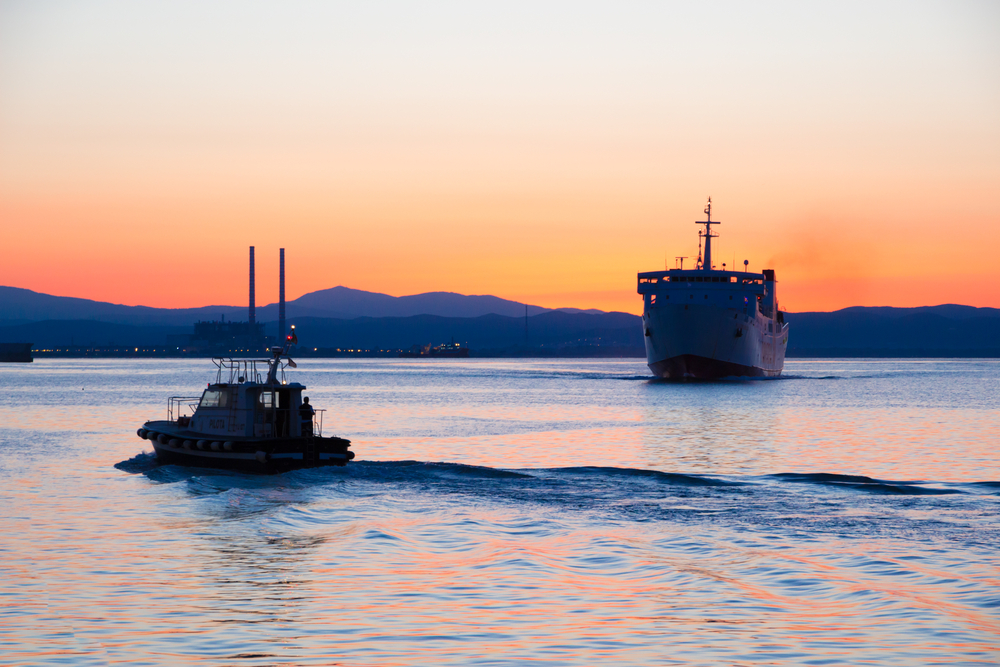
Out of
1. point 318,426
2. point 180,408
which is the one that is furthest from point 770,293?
point 180,408

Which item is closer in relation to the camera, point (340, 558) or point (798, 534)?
point (340, 558)

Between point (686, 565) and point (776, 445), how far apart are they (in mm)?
32434

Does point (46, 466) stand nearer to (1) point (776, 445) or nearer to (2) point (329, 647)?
(2) point (329, 647)

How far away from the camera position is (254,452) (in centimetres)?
3438

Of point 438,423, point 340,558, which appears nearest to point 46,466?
point 340,558

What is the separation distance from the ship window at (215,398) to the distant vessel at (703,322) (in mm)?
77085

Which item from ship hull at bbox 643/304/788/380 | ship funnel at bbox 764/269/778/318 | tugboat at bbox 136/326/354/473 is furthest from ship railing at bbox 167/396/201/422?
ship funnel at bbox 764/269/778/318

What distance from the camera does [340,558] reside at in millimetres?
21312

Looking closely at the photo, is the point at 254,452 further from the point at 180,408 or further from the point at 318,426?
the point at 318,426

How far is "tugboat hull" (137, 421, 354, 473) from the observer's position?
1355 inches

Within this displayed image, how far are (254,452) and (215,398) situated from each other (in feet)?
11.2

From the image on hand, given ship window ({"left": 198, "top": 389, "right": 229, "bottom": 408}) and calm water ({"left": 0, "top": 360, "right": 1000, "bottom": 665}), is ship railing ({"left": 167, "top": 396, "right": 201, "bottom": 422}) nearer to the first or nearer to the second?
ship window ({"left": 198, "top": 389, "right": 229, "bottom": 408})

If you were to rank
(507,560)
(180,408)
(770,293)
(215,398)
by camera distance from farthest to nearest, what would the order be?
(770,293), (180,408), (215,398), (507,560)

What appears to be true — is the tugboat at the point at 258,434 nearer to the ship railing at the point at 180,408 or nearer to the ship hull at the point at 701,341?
the ship railing at the point at 180,408
